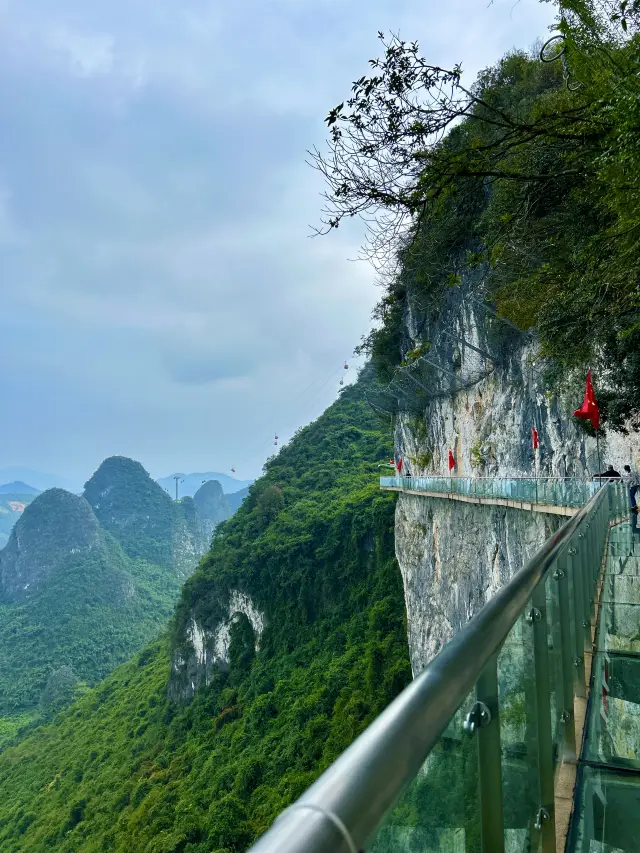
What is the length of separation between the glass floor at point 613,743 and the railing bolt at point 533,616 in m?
0.70

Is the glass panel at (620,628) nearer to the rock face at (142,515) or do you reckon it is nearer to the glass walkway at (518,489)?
the glass walkway at (518,489)

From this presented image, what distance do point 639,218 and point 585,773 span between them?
4760 millimetres

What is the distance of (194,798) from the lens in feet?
87.7

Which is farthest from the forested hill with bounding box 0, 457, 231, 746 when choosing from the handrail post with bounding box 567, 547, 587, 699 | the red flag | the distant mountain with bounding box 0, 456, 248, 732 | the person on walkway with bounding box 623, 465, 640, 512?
the handrail post with bounding box 567, 547, 587, 699

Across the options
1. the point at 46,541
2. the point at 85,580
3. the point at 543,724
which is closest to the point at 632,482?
the point at 543,724

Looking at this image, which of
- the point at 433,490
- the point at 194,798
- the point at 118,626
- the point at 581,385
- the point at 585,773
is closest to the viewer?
the point at 585,773

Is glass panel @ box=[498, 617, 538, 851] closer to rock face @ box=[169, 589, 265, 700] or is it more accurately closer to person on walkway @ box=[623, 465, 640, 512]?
person on walkway @ box=[623, 465, 640, 512]

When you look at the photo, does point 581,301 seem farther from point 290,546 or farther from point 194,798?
point 290,546

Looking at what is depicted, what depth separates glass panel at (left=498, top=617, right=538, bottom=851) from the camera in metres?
1.50

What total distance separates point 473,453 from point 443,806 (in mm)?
20789

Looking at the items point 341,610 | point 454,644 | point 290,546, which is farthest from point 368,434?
point 454,644

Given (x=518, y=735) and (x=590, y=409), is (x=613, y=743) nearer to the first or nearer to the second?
(x=518, y=735)

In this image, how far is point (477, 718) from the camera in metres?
1.28

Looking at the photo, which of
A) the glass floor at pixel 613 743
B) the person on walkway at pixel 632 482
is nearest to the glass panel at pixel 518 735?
the glass floor at pixel 613 743
